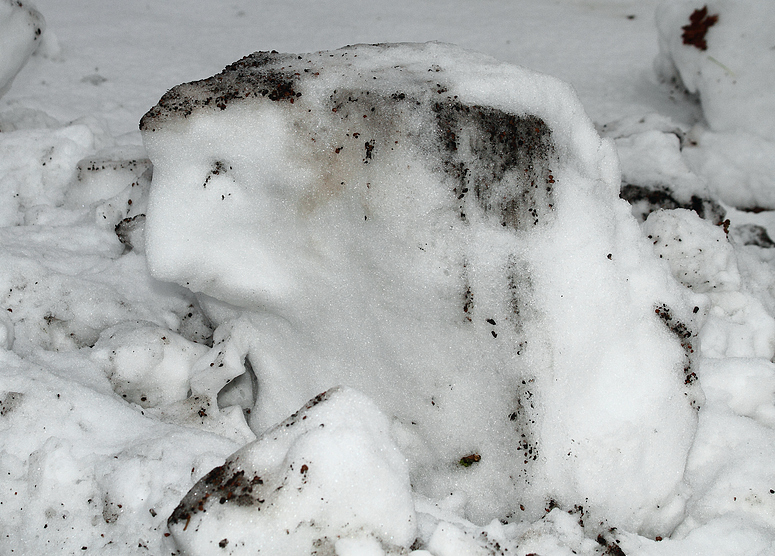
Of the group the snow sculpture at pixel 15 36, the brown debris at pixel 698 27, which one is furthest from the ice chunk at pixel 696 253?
the snow sculpture at pixel 15 36

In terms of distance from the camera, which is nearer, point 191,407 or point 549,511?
point 549,511

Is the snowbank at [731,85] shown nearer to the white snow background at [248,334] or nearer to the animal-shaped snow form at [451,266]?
the white snow background at [248,334]

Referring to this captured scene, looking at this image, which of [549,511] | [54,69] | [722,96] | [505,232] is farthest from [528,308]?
[54,69]

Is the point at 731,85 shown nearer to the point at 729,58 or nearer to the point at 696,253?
the point at 729,58

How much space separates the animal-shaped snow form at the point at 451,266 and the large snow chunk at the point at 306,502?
0.29m

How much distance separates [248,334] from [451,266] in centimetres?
47

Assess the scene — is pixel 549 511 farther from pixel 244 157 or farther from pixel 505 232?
pixel 244 157

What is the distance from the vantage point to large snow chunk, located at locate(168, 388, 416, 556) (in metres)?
0.95

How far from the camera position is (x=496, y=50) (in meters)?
2.79

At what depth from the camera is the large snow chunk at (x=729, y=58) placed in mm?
2373

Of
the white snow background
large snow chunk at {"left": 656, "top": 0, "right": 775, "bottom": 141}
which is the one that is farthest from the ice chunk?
large snow chunk at {"left": 656, "top": 0, "right": 775, "bottom": 141}

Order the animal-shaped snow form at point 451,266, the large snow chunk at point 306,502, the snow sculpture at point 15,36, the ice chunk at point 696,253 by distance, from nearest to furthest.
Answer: the large snow chunk at point 306,502, the animal-shaped snow form at point 451,266, the ice chunk at point 696,253, the snow sculpture at point 15,36

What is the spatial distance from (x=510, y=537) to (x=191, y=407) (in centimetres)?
68

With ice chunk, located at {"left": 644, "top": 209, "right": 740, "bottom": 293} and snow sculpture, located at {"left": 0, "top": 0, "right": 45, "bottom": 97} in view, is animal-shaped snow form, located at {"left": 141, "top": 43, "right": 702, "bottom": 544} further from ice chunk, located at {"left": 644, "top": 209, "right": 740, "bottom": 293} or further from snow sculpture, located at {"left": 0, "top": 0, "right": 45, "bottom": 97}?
snow sculpture, located at {"left": 0, "top": 0, "right": 45, "bottom": 97}
